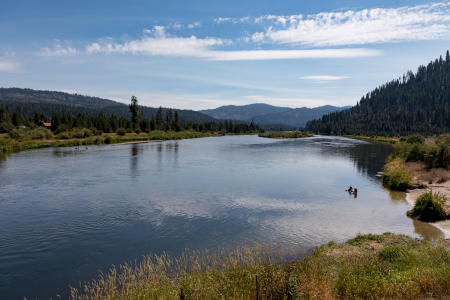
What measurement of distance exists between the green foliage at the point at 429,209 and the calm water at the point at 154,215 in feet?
4.86

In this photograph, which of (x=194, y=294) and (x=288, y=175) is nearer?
(x=194, y=294)

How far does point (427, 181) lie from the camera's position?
45.2m

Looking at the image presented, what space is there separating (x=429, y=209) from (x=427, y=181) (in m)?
19.9

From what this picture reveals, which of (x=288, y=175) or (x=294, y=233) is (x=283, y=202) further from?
(x=288, y=175)

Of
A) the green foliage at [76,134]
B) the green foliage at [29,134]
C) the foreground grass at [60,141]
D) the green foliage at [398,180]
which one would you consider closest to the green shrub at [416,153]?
the green foliage at [398,180]

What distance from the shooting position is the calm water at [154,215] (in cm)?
2027

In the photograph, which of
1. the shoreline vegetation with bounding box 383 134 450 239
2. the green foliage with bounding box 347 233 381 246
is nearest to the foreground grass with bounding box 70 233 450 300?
the green foliage with bounding box 347 233 381 246

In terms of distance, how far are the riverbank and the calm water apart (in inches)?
90.9

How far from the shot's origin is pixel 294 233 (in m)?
24.6

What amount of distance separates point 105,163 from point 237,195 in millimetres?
36925

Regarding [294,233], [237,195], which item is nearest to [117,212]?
[237,195]

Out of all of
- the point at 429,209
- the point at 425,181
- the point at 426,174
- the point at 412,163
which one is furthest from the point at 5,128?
the point at 426,174

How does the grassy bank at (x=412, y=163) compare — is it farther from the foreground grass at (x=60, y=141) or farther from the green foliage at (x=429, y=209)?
the foreground grass at (x=60, y=141)

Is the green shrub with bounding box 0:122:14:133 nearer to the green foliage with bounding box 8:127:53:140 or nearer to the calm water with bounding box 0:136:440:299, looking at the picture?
the green foliage with bounding box 8:127:53:140
